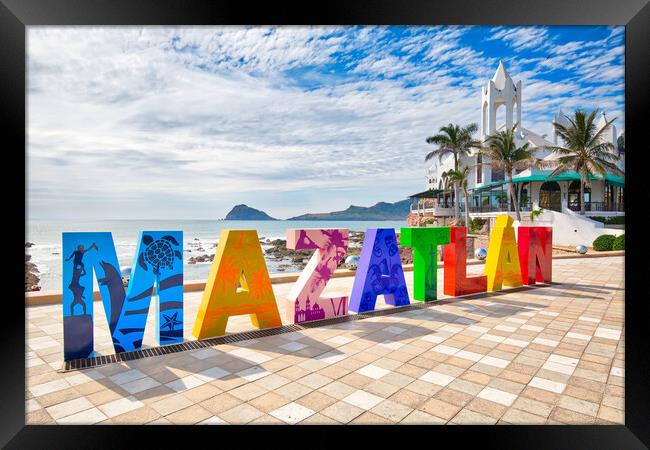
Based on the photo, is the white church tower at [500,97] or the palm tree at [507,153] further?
the white church tower at [500,97]

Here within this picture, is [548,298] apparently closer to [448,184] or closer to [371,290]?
[371,290]

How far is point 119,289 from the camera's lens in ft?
17.8

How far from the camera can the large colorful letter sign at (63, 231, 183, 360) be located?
5.10 m

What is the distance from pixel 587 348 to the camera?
5914mm

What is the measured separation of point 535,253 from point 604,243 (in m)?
17.5

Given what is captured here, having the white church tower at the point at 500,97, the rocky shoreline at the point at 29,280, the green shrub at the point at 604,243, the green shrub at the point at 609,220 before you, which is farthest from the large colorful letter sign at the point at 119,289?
the white church tower at the point at 500,97

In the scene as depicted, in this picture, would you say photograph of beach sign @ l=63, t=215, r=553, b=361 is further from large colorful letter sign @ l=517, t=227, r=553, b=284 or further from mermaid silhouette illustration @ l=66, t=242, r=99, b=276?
large colorful letter sign @ l=517, t=227, r=553, b=284

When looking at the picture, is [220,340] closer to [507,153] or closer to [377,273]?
[377,273]

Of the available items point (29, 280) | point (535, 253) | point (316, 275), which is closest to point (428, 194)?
point (535, 253)

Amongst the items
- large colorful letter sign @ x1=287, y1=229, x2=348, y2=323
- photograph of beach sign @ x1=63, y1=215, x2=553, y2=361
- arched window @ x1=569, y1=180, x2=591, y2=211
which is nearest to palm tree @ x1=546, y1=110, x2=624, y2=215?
arched window @ x1=569, y1=180, x2=591, y2=211

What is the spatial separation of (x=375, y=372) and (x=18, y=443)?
3.76m

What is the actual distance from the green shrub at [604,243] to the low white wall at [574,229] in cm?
133

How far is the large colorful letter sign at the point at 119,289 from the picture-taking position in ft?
16.7

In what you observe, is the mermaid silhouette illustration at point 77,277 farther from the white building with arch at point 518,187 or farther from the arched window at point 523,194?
the arched window at point 523,194
